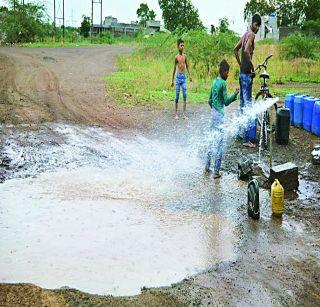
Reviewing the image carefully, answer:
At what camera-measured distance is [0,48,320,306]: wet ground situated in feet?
13.5

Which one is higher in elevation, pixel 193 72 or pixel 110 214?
pixel 193 72

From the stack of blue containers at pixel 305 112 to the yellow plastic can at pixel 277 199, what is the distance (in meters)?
4.33

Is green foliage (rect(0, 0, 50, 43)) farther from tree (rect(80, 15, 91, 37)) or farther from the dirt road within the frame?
the dirt road

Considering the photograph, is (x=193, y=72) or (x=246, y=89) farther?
(x=193, y=72)

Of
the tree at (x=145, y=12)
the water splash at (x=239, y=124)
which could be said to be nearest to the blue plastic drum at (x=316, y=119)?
the water splash at (x=239, y=124)

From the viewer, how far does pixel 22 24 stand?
41062 millimetres

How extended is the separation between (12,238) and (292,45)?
2222cm

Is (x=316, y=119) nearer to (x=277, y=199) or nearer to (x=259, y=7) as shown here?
(x=277, y=199)

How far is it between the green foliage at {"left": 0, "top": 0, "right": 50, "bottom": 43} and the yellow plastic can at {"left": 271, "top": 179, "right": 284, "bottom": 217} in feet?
125

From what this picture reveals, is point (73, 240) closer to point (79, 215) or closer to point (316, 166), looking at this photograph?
point (79, 215)

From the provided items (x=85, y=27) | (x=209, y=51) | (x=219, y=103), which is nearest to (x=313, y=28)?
(x=85, y=27)

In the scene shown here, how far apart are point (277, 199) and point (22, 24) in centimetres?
3937

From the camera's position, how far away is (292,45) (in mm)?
24734

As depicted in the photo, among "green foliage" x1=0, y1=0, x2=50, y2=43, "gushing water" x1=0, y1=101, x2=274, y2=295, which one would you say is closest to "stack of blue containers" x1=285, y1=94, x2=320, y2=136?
"gushing water" x1=0, y1=101, x2=274, y2=295
